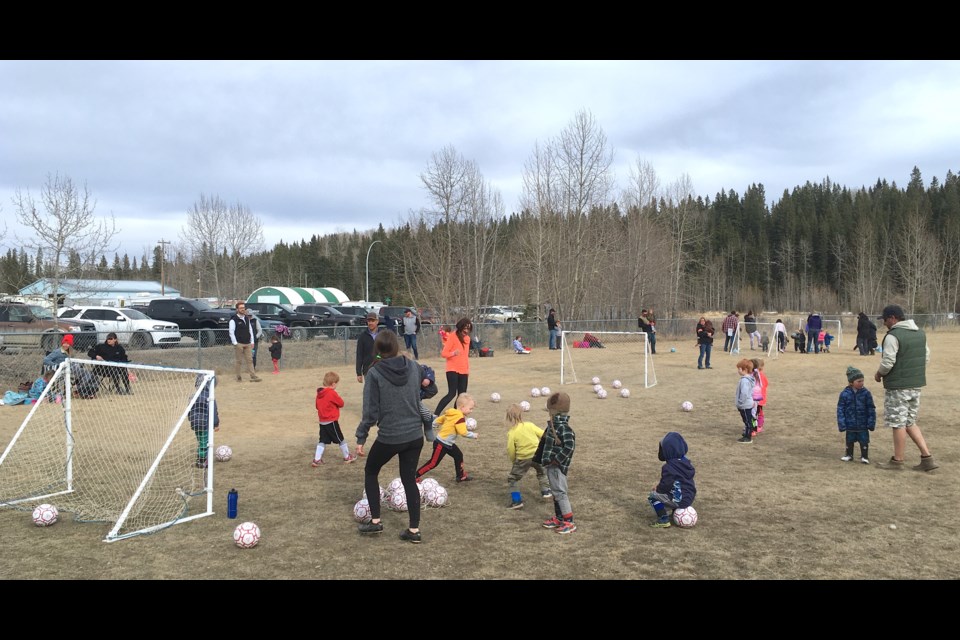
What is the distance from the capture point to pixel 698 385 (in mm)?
16312

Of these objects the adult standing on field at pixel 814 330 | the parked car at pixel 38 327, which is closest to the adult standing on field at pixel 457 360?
the parked car at pixel 38 327

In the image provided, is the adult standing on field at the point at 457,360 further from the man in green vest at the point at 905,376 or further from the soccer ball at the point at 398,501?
the man in green vest at the point at 905,376

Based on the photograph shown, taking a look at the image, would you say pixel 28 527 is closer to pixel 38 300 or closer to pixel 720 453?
pixel 720 453

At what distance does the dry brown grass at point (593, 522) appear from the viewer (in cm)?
491

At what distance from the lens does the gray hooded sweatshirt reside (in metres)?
5.30

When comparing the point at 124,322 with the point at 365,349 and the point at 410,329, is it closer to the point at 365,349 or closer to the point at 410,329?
the point at 410,329

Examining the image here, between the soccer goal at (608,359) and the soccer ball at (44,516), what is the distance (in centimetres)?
1046

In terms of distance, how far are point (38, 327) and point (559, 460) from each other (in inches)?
862

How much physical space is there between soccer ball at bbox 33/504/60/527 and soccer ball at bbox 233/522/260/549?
201 centimetres

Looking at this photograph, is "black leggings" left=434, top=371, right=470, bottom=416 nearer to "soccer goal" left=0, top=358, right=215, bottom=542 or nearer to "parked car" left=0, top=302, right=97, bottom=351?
"soccer goal" left=0, top=358, right=215, bottom=542

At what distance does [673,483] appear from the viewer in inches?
229

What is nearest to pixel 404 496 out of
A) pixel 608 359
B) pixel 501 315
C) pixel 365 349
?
pixel 365 349

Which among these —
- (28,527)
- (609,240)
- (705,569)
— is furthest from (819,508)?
(609,240)

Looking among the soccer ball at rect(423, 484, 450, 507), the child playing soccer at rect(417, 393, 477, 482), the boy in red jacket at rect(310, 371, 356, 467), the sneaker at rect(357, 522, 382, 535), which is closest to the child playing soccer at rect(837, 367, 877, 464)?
the child playing soccer at rect(417, 393, 477, 482)
